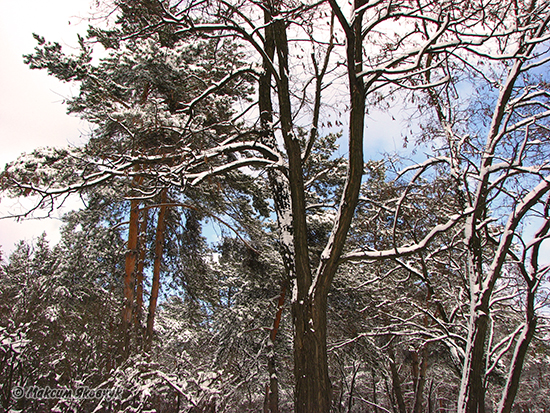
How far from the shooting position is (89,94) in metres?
8.66

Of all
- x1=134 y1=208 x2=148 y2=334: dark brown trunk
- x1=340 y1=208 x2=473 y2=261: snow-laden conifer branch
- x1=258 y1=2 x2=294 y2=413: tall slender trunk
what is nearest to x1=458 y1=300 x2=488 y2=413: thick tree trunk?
x1=340 y1=208 x2=473 y2=261: snow-laden conifer branch

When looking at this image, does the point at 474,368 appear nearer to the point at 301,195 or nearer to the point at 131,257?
the point at 301,195

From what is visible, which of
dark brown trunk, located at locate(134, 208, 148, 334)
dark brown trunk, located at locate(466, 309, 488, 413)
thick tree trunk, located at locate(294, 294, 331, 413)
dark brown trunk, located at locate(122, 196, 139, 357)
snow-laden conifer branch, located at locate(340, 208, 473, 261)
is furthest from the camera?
dark brown trunk, located at locate(134, 208, 148, 334)

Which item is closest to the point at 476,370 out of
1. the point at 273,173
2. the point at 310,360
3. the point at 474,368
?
the point at 474,368

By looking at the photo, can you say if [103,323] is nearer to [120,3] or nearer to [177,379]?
[177,379]

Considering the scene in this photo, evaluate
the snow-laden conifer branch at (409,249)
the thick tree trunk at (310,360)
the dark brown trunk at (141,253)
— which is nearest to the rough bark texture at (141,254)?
the dark brown trunk at (141,253)

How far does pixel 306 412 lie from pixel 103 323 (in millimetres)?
3133

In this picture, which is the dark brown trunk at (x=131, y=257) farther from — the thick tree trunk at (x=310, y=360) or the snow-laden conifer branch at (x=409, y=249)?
the snow-laden conifer branch at (x=409, y=249)

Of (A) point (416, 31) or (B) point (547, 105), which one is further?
(A) point (416, 31)

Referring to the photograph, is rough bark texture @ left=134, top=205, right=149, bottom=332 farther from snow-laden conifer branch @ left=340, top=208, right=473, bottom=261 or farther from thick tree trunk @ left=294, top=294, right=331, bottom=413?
snow-laden conifer branch @ left=340, top=208, right=473, bottom=261

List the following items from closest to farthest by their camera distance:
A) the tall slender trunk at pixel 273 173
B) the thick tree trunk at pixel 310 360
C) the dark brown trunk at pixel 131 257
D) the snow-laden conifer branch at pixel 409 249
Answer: the thick tree trunk at pixel 310 360 → the snow-laden conifer branch at pixel 409 249 → the tall slender trunk at pixel 273 173 → the dark brown trunk at pixel 131 257

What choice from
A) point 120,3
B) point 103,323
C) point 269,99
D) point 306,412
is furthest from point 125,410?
point 120,3

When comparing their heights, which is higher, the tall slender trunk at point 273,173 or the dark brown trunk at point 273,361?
the tall slender trunk at point 273,173

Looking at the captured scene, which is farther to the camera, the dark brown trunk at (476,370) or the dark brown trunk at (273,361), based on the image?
the dark brown trunk at (273,361)
